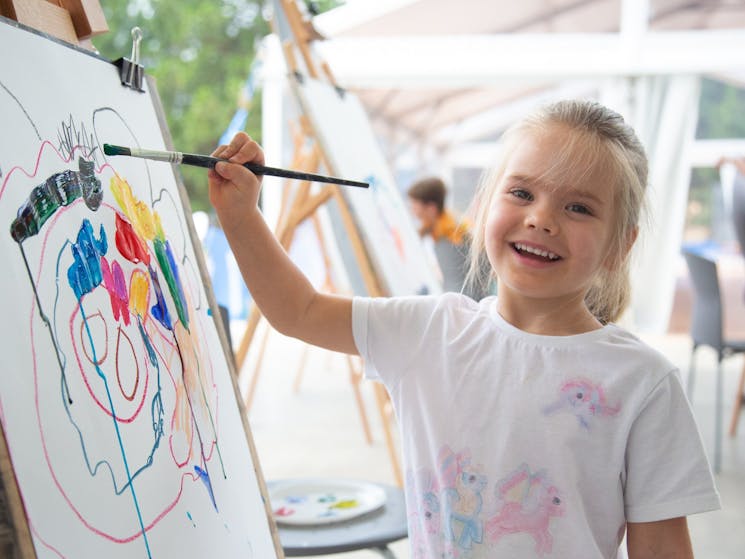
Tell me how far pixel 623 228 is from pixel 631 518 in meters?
0.37

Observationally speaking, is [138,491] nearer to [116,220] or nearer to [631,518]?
[116,220]

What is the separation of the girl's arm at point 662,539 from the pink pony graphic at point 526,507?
10cm

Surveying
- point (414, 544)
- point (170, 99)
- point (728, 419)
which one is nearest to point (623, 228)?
point (414, 544)

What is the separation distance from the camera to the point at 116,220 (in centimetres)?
97

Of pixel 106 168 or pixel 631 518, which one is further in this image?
pixel 631 518

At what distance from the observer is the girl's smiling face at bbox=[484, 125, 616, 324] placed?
1111mm

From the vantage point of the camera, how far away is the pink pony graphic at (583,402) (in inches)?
42.8

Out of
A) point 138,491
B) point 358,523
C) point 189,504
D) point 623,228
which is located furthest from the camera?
point 358,523

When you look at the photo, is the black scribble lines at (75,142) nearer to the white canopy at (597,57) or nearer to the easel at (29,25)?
the easel at (29,25)

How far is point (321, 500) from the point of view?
172 centimetres

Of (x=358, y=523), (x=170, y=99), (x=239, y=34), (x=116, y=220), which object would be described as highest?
(x=239, y=34)

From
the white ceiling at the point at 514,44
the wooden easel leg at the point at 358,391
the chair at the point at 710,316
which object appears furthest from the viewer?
the white ceiling at the point at 514,44

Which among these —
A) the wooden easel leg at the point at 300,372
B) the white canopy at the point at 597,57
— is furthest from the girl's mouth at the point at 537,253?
the white canopy at the point at 597,57

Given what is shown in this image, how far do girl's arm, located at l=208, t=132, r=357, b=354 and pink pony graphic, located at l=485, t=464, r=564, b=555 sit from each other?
0.93 feet
